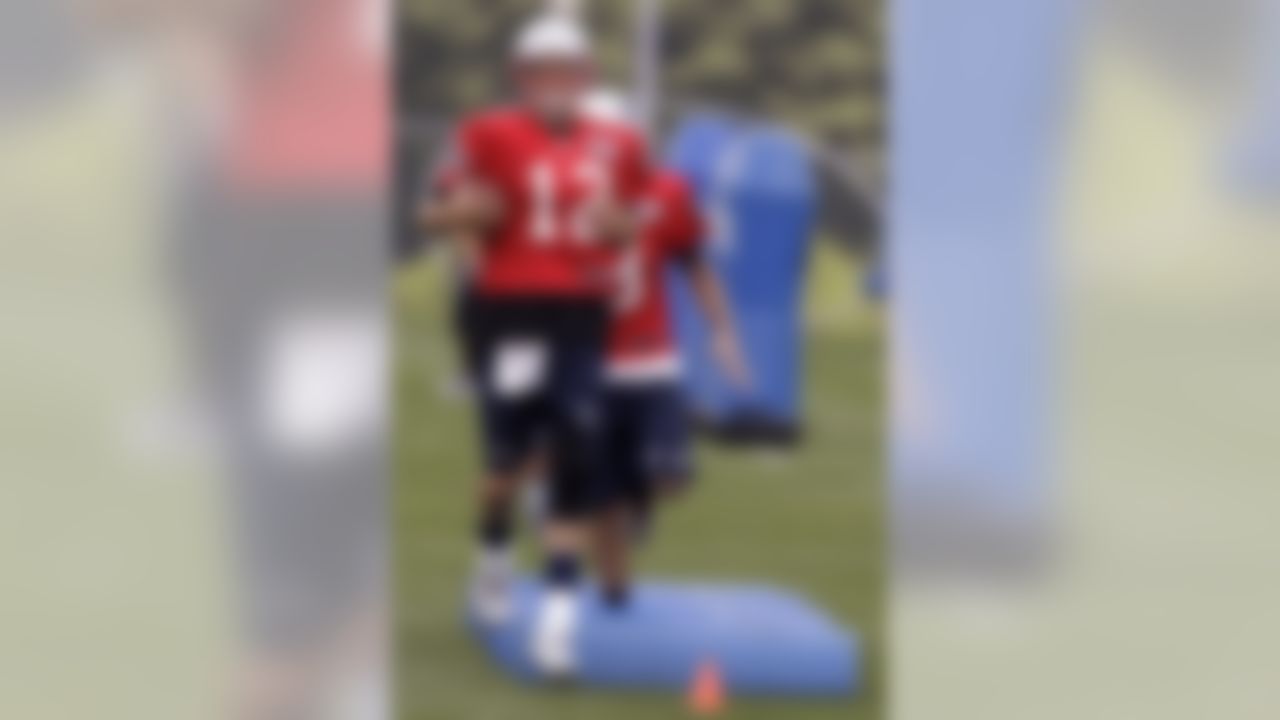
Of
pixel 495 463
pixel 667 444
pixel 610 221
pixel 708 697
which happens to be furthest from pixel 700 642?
pixel 610 221

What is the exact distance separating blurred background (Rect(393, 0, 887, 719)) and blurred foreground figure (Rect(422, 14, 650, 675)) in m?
0.04

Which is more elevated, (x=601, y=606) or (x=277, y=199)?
(x=277, y=199)

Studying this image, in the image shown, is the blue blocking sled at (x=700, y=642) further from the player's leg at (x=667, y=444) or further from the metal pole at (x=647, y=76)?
the metal pole at (x=647, y=76)

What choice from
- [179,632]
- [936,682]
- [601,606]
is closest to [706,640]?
[601,606]

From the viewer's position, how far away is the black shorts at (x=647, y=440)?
4164mm

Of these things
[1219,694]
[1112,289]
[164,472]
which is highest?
[1112,289]

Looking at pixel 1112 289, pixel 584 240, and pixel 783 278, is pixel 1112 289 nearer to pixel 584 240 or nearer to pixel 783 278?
pixel 783 278

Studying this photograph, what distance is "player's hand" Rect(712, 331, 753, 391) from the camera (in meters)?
4.14

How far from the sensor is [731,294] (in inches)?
163

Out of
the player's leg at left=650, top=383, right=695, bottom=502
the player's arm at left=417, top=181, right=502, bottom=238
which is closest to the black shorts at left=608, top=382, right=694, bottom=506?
the player's leg at left=650, top=383, right=695, bottom=502

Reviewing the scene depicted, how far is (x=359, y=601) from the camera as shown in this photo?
13.9ft

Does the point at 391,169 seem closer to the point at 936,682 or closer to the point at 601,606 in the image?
the point at 601,606

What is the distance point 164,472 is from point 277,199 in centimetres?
52

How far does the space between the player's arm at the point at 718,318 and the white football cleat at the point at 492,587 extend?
50 cm
